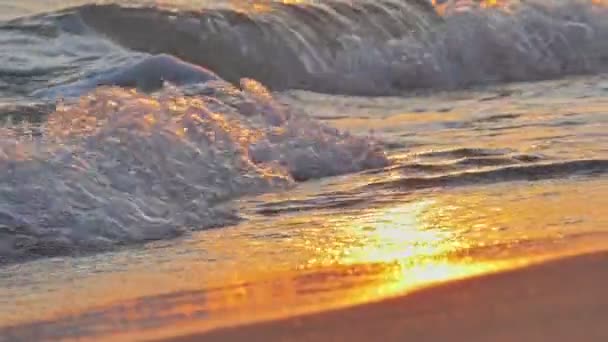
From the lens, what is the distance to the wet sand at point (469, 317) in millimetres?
→ 2348

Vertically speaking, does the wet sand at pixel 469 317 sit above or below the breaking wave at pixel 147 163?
above

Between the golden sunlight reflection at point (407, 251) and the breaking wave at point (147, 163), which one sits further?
the breaking wave at point (147, 163)

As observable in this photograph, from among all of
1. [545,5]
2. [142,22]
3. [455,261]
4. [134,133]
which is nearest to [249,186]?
[134,133]

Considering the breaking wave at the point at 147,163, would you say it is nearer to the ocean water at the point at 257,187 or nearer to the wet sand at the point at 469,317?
the ocean water at the point at 257,187

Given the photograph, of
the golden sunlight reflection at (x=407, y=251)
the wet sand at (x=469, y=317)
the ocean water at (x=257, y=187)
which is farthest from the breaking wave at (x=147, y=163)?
the wet sand at (x=469, y=317)

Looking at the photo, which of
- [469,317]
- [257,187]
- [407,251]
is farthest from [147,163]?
[469,317]

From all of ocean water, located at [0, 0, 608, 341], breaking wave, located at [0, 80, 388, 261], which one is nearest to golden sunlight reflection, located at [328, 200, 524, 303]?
ocean water, located at [0, 0, 608, 341]

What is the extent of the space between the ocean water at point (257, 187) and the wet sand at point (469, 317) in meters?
0.07

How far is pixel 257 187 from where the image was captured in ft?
13.4

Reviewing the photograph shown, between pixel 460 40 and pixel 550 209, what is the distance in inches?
188

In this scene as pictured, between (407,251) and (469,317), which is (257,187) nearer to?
(407,251)

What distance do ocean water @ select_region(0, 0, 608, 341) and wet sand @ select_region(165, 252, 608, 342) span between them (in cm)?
7

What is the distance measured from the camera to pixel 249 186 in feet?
13.3

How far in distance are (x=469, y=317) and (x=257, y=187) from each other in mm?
1698
